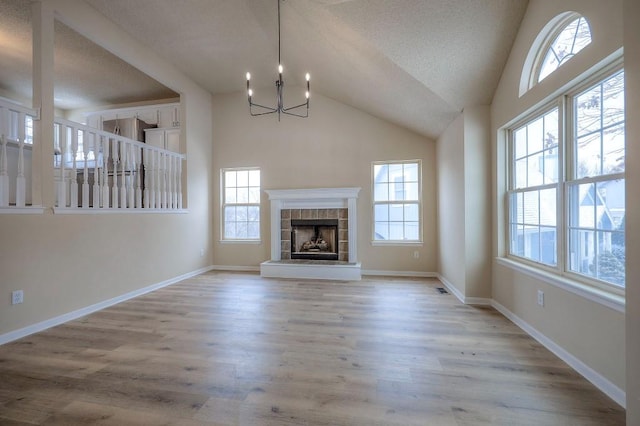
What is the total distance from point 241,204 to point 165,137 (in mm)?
1821

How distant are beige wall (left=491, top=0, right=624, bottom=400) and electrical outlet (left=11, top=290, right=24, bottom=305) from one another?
4.50 metres

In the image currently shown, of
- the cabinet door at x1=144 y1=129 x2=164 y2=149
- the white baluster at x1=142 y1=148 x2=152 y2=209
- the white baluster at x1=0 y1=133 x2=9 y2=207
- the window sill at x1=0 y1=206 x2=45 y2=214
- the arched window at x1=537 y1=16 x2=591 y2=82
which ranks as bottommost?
the window sill at x1=0 y1=206 x2=45 y2=214

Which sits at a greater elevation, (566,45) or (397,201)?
(566,45)

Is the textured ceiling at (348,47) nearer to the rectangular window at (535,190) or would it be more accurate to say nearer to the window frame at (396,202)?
the window frame at (396,202)

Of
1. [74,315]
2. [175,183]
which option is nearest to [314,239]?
[175,183]

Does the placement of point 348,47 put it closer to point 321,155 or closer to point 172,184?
point 321,155

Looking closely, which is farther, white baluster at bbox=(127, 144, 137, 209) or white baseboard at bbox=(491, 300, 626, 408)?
white baluster at bbox=(127, 144, 137, 209)

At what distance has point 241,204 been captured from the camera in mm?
5551

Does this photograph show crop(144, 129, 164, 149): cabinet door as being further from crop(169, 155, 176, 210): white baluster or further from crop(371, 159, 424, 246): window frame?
crop(371, 159, 424, 246): window frame

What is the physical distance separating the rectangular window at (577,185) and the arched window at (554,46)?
0.32 m

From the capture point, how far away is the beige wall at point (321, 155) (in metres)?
4.88

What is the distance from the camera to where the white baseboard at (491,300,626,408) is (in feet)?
5.36

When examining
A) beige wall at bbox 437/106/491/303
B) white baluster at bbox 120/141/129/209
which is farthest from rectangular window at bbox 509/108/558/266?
white baluster at bbox 120/141/129/209

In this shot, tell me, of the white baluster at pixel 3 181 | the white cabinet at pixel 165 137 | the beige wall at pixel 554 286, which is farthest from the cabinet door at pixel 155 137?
the beige wall at pixel 554 286
